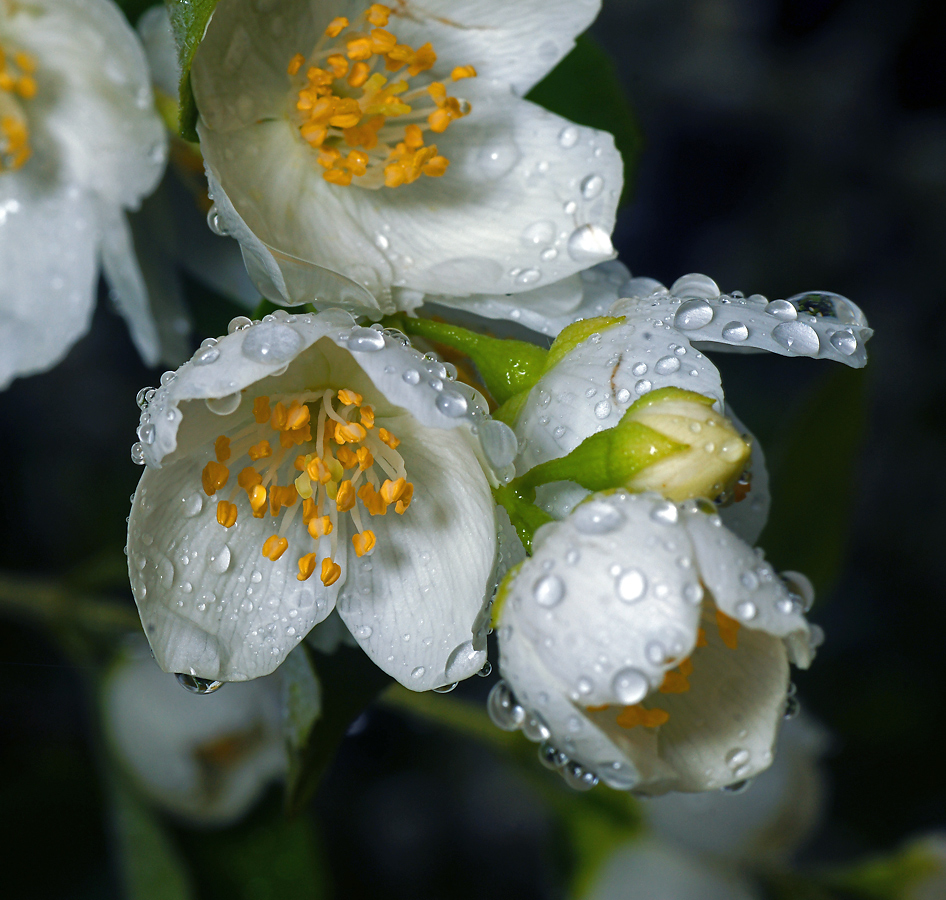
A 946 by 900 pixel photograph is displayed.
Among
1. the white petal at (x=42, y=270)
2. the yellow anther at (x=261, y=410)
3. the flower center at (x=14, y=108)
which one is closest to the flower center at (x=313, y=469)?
the yellow anther at (x=261, y=410)

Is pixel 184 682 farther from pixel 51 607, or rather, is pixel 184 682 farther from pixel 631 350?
pixel 51 607

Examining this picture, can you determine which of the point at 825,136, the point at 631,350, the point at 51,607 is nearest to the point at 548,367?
the point at 631,350

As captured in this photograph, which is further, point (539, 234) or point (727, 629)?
point (539, 234)

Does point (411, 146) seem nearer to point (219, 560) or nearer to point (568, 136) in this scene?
point (568, 136)

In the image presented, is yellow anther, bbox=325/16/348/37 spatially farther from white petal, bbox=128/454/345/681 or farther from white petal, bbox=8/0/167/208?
white petal, bbox=128/454/345/681

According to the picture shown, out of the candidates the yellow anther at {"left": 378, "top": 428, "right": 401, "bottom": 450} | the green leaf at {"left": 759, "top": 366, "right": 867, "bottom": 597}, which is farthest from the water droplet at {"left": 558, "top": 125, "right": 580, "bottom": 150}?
the green leaf at {"left": 759, "top": 366, "right": 867, "bottom": 597}

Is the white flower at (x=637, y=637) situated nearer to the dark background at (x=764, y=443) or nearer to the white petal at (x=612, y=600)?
the white petal at (x=612, y=600)

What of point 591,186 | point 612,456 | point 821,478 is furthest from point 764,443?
point 612,456

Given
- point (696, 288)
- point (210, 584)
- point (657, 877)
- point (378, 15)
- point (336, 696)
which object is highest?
point (378, 15)
